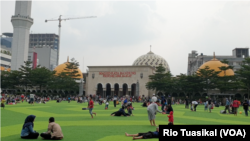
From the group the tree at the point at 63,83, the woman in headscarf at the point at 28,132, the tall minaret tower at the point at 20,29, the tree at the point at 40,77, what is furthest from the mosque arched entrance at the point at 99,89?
the woman in headscarf at the point at 28,132

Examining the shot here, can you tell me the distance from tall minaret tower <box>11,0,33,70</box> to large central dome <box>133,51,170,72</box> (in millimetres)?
28244

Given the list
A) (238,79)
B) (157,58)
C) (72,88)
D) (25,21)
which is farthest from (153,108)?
(157,58)

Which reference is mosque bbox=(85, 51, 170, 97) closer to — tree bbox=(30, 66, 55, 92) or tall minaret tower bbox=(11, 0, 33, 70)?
tree bbox=(30, 66, 55, 92)

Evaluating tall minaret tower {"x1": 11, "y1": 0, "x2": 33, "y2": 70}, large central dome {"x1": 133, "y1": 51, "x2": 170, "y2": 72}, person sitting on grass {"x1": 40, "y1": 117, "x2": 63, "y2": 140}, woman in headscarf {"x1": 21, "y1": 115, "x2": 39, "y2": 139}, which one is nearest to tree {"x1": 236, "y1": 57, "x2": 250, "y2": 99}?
large central dome {"x1": 133, "y1": 51, "x2": 170, "y2": 72}

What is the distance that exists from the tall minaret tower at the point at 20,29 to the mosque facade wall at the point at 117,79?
16.2 meters

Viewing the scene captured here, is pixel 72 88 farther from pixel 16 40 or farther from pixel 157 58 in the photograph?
pixel 157 58

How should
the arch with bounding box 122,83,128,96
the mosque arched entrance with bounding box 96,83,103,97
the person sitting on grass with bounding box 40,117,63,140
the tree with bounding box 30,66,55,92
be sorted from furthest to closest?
the mosque arched entrance with bounding box 96,83,103,97, the arch with bounding box 122,83,128,96, the tree with bounding box 30,66,55,92, the person sitting on grass with bounding box 40,117,63,140

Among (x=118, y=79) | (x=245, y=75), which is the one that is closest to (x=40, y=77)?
(x=118, y=79)

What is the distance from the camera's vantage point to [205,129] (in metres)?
5.88

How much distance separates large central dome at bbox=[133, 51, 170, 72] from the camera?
67.6 m

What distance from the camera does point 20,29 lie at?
57.0 meters

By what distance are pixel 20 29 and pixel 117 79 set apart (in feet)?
79.1

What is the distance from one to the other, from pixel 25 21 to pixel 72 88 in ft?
62.8

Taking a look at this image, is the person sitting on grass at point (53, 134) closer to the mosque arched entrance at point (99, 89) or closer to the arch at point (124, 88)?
the arch at point (124, 88)
